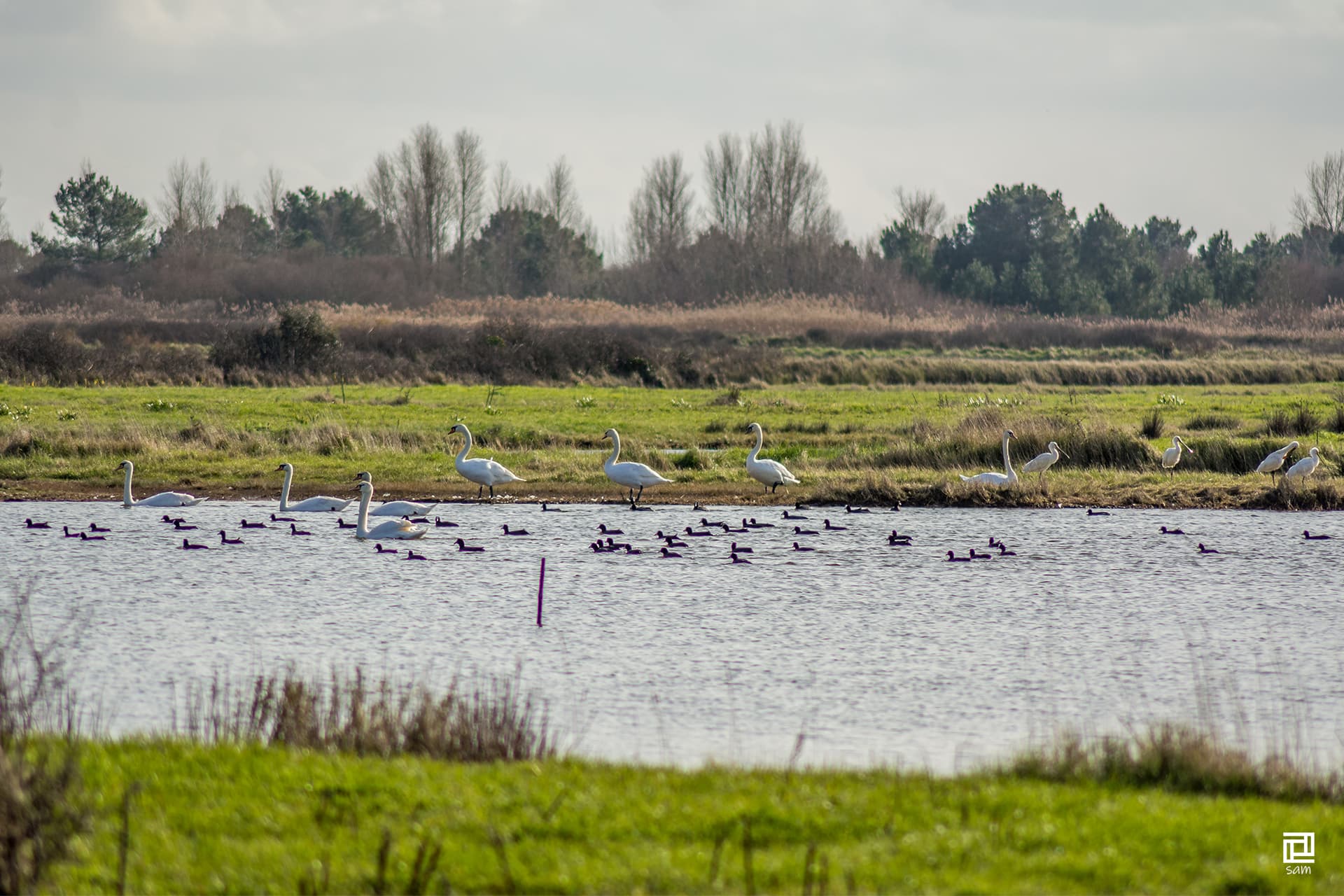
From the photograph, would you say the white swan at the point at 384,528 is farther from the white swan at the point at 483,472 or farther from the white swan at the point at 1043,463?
the white swan at the point at 1043,463

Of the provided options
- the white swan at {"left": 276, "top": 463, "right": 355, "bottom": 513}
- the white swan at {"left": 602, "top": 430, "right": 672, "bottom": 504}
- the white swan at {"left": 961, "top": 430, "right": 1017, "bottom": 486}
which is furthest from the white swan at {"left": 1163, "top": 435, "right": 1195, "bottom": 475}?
the white swan at {"left": 276, "top": 463, "right": 355, "bottom": 513}

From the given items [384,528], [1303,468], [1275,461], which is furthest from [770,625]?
[1275,461]

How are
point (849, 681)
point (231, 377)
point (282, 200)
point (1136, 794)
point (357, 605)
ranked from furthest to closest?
point (282, 200) → point (231, 377) → point (357, 605) → point (849, 681) → point (1136, 794)

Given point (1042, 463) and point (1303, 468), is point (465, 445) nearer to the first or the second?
point (1042, 463)

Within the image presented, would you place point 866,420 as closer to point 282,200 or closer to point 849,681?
point 849,681

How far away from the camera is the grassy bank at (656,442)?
20266mm

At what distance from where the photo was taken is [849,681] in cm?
900

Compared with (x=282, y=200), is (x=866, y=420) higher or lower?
lower

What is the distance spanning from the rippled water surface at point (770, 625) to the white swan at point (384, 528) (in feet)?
0.72

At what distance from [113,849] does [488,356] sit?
35.4m

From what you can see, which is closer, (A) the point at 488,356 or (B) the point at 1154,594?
(B) the point at 1154,594

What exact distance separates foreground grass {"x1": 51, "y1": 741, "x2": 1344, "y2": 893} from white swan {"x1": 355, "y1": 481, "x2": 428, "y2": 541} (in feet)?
29.7

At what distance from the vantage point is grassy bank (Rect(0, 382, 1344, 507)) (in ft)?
66.5

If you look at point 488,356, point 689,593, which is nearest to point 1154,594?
point 689,593
